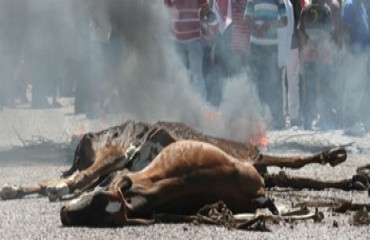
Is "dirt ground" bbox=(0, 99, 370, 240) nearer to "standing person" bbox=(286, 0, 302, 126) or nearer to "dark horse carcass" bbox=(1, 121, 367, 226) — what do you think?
"dark horse carcass" bbox=(1, 121, 367, 226)

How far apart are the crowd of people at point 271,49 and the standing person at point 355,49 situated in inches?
0.5

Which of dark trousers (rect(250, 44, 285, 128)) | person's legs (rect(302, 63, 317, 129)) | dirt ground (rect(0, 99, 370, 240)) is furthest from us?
person's legs (rect(302, 63, 317, 129))

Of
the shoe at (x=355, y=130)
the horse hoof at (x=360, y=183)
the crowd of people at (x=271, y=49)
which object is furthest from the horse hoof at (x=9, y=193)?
the shoe at (x=355, y=130)

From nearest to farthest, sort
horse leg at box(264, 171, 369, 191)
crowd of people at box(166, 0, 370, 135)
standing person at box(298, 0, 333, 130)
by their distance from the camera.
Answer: horse leg at box(264, 171, 369, 191), crowd of people at box(166, 0, 370, 135), standing person at box(298, 0, 333, 130)

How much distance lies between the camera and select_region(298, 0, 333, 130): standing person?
1686cm

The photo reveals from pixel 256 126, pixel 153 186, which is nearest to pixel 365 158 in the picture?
pixel 256 126

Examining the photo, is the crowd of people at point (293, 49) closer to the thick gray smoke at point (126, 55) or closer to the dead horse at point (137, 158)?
the thick gray smoke at point (126, 55)

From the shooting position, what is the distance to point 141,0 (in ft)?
50.4

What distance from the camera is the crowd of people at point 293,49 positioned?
16.4 m

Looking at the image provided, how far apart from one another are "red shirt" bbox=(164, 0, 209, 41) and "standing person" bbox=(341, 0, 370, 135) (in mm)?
1821

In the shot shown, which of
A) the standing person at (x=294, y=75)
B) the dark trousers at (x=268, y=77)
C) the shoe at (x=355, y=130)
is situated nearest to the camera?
the shoe at (x=355, y=130)

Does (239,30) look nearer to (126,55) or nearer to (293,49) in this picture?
(293,49)

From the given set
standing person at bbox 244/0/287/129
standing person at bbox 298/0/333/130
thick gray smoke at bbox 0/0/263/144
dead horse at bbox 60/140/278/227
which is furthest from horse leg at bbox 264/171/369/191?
standing person at bbox 298/0/333/130

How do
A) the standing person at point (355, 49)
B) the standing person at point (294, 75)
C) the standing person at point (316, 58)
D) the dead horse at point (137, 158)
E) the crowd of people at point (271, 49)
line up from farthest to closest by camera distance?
the standing person at point (294, 75) → the standing person at point (316, 58) → the standing person at point (355, 49) → the crowd of people at point (271, 49) → the dead horse at point (137, 158)
